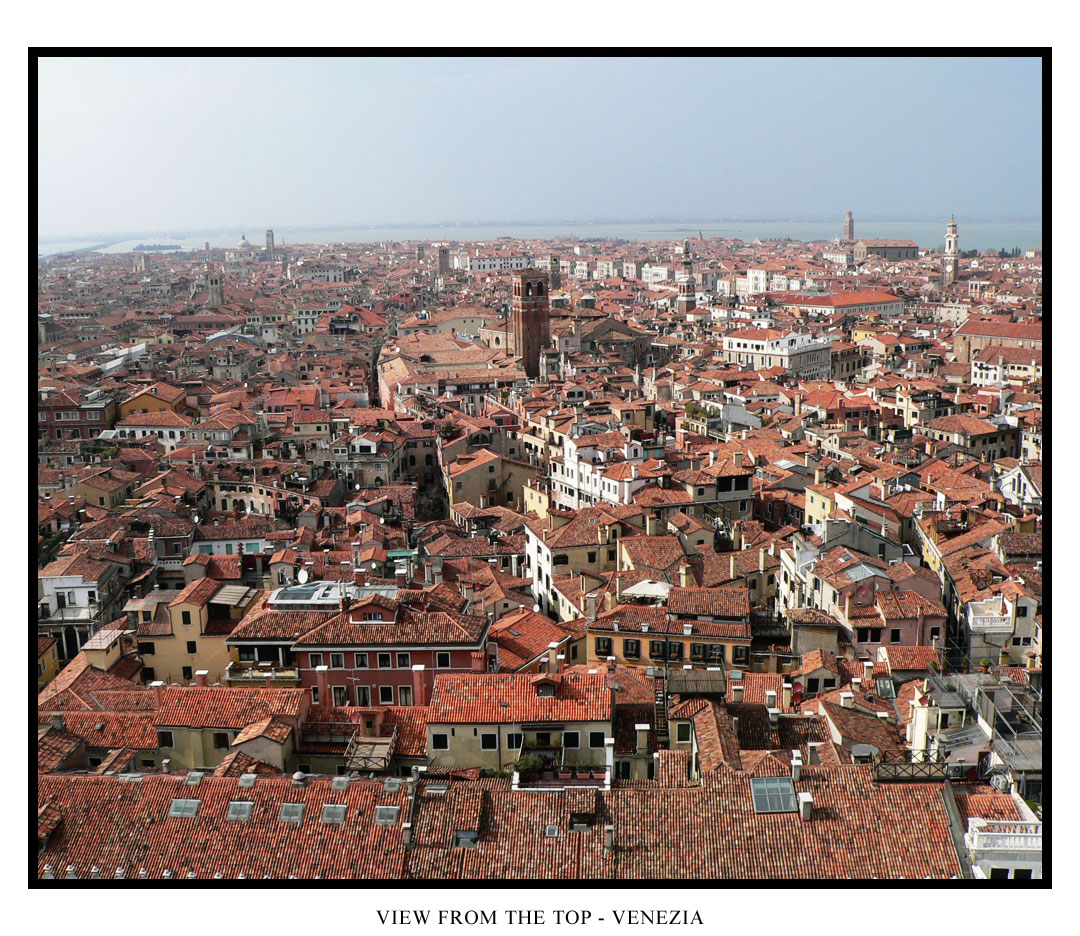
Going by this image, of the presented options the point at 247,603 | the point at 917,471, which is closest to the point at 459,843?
the point at 247,603

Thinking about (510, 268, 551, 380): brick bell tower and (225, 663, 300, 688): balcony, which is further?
(510, 268, 551, 380): brick bell tower

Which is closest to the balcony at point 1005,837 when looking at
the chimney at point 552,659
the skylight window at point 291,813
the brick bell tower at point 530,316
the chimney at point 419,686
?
the skylight window at point 291,813

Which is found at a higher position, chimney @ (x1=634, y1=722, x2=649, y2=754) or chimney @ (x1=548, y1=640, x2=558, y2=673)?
chimney @ (x1=548, y1=640, x2=558, y2=673)

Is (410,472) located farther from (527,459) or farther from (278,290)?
(278,290)

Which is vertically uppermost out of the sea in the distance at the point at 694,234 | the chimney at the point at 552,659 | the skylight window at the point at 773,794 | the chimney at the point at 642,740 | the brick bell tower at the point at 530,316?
the sea in the distance at the point at 694,234

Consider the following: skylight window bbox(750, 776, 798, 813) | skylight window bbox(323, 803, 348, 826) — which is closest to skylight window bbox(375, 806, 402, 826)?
skylight window bbox(323, 803, 348, 826)

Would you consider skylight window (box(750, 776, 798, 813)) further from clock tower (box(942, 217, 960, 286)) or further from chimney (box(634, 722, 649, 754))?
clock tower (box(942, 217, 960, 286))

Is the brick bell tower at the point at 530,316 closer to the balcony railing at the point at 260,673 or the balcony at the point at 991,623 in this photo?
the balcony at the point at 991,623
